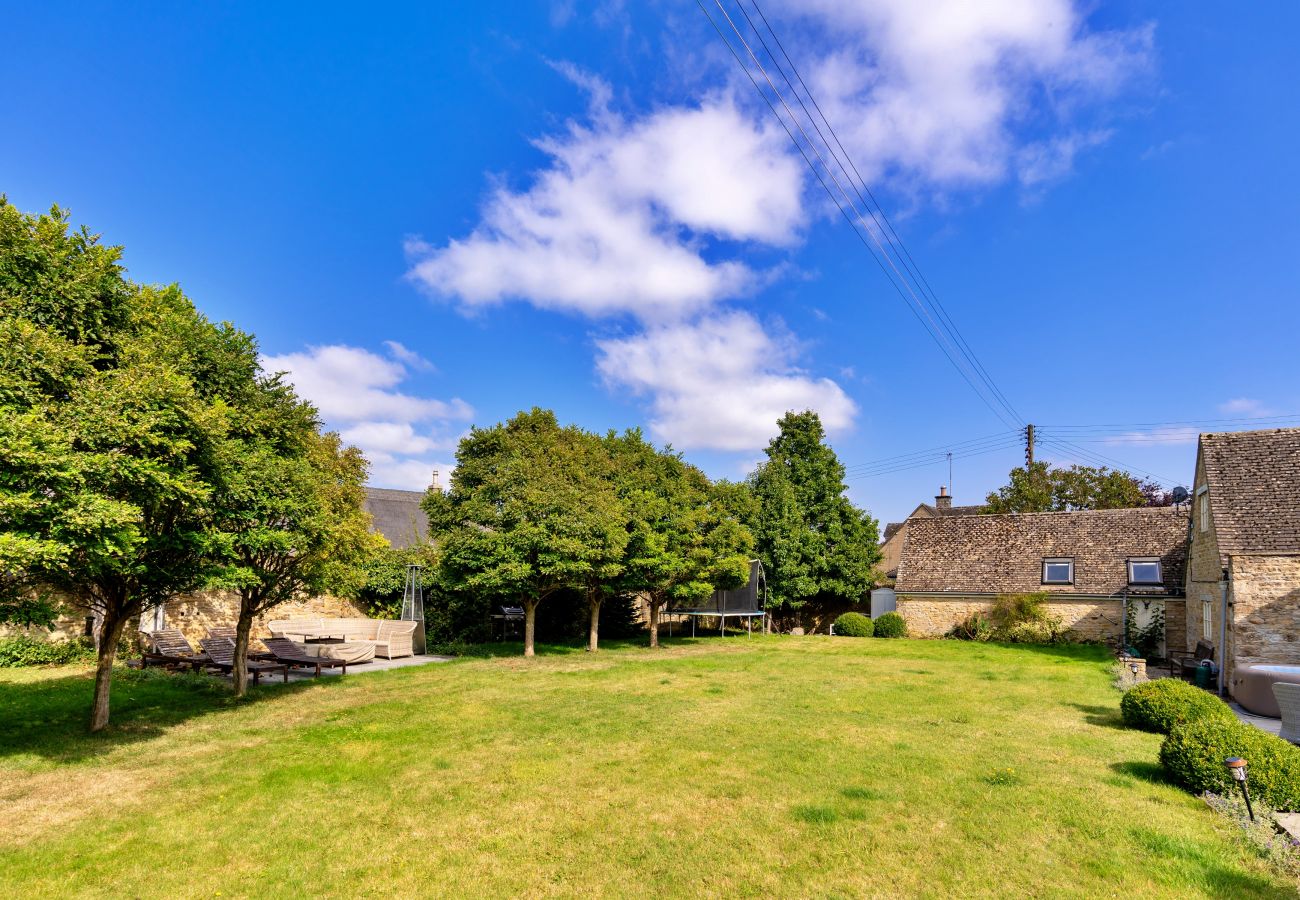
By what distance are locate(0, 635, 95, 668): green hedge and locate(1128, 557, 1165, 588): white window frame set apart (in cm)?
3601

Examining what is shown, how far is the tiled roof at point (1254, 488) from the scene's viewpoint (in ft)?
50.4

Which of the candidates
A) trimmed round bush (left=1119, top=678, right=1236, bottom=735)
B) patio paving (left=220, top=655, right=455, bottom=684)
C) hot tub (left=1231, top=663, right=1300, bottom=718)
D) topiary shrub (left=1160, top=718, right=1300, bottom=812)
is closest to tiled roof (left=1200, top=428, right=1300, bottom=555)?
hot tub (left=1231, top=663, right=1300, bottom=718)

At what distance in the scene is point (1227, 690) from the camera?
595 inches

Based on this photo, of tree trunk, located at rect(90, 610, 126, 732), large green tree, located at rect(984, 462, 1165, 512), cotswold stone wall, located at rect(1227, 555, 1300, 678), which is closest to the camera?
tree trunk, located at rect(90, 610, 126, 732)

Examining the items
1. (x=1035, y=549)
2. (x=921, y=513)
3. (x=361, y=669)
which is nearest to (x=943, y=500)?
(x=921, y=513)

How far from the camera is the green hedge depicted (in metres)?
15.9

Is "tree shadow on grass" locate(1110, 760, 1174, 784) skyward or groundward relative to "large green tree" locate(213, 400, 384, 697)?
groundward

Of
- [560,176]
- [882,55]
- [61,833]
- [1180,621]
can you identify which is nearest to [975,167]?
[882,55]

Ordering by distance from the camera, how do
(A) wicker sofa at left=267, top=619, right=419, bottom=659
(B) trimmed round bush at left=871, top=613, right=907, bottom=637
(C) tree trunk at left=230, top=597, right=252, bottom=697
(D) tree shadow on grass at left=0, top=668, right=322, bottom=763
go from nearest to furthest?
(D) tree shadow on grass at left=0, top=668, right=322, bottom=763 < (C) tree trunk at left=230, top=597, right=252, bottom=697 < (A) wicker sofa at left=267, top=619, right=419, bottom=659 < (B) trimmed round bush at left=871, top=613, right=907, bottom=637

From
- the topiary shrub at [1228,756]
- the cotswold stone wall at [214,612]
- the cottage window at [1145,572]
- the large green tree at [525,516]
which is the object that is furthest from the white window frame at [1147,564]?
the cotswold stone wall at [214,612]

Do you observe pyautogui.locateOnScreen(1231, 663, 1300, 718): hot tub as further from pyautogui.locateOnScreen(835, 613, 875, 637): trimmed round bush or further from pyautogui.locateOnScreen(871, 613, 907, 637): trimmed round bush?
pyautogui.locateOnScreen(835, 613, 875, 637): trimmed round bush

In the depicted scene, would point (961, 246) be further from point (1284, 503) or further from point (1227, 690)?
point (1227, 690)

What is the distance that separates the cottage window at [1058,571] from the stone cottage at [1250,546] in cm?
817

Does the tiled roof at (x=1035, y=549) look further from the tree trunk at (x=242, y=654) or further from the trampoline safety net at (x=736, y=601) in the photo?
the tree trunk at (x=242, y=654)
